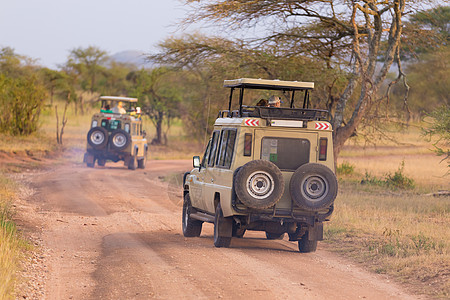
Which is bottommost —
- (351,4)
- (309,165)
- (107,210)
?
(107,210)

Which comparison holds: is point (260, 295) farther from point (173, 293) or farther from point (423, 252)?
point (423, 252)

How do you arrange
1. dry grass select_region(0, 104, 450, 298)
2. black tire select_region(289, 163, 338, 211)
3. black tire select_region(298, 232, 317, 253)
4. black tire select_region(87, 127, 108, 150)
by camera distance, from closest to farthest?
dry grass select_region(0, 104, 450, 298), black tire select_region(289, 163, 338, 211), black tire select_region(298, 232, 317, 253), black tire select_region(87, 127, 108, 150)

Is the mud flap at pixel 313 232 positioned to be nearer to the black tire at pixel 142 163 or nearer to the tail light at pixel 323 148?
the tail light at pixel 323 148

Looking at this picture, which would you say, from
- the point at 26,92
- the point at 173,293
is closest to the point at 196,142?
the point at 26,92

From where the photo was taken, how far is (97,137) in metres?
25.9

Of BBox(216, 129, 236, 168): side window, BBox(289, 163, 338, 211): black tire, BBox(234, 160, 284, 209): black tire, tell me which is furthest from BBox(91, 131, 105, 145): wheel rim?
BBox(289, 163, 338, 211): black tire

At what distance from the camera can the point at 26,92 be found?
35.4m

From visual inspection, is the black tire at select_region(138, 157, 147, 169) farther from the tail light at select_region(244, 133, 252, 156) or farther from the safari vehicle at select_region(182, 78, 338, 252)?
the tail light at select_region(244, 133, 252, 156)

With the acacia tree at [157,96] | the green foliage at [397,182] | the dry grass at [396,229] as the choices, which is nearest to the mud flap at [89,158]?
the dry grass at [396,229]

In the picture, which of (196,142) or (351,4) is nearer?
(351,4)

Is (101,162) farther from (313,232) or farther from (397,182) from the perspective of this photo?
(313,232)

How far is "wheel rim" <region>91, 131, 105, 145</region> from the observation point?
2580cm

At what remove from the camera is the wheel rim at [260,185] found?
9.45 m

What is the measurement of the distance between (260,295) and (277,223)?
300cm
